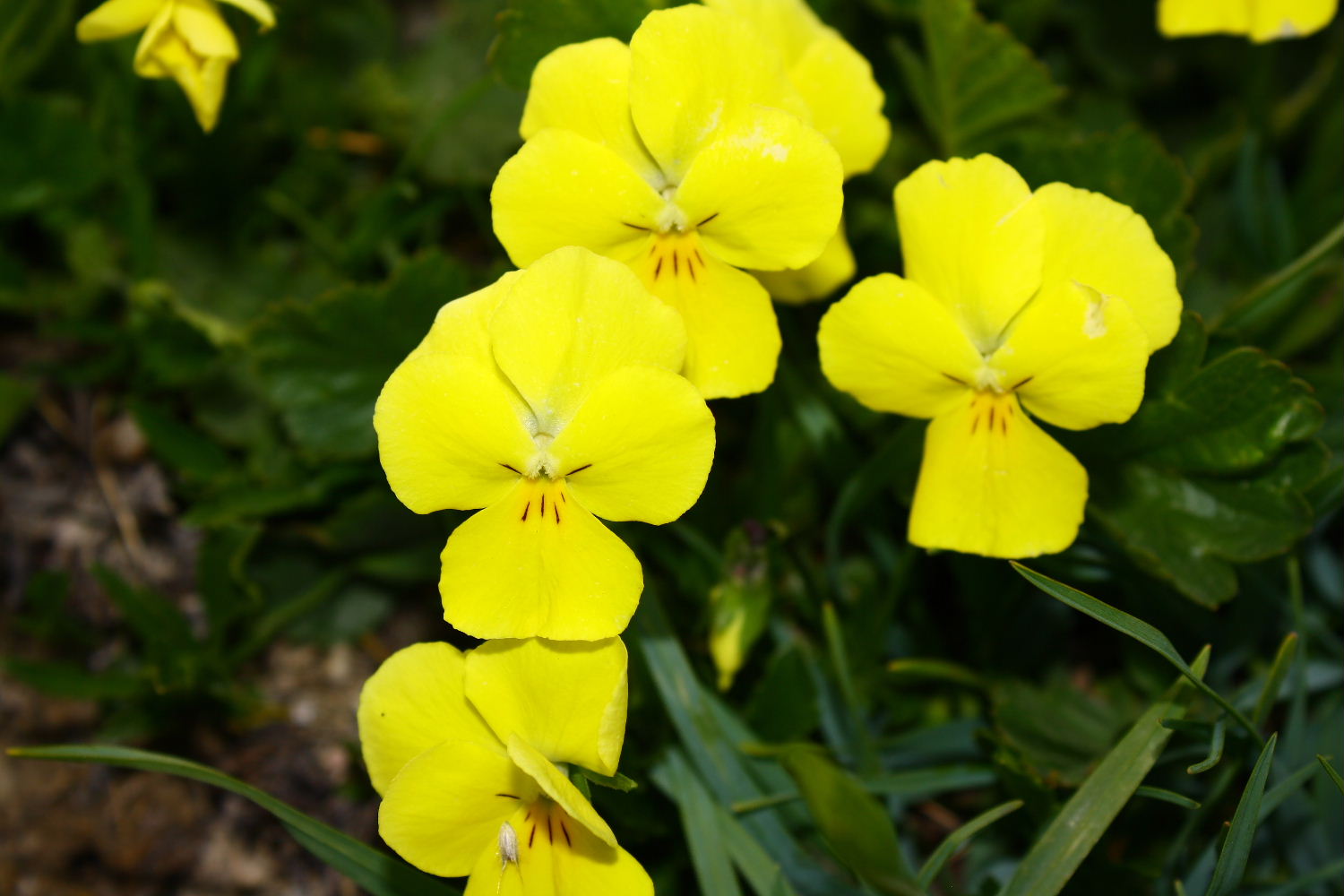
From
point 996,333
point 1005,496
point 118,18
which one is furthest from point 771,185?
point 118,18

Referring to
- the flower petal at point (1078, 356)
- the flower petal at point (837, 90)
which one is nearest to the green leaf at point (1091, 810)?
the flower petal at point (1078, 356)

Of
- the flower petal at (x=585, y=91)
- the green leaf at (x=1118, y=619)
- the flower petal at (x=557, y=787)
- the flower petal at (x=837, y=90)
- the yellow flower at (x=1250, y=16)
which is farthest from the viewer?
the yellow flower at (x=1250, y=16)

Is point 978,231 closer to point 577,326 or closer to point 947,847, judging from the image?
point 577,326

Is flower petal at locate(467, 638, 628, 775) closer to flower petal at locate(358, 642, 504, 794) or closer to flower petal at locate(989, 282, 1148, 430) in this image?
flower petal at locate(358, 642, 504, 794)

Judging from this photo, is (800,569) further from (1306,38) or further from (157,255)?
(1306,38)

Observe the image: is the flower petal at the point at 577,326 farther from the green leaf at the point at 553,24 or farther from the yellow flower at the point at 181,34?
the yellow flower at the point at 181,34

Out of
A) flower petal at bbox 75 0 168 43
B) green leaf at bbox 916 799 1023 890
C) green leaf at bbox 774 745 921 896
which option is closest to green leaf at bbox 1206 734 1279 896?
green leaf at bbox 916 799 1023 890
